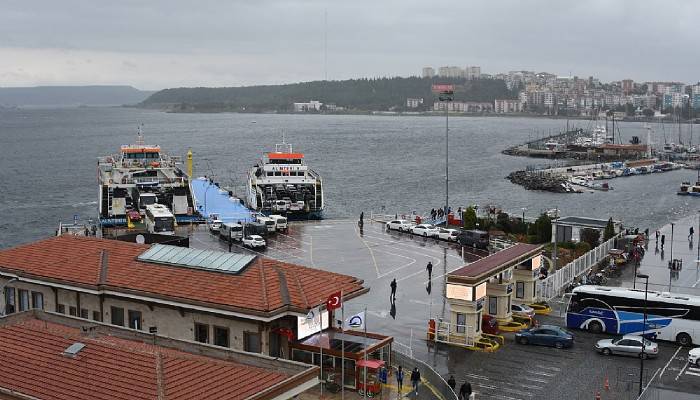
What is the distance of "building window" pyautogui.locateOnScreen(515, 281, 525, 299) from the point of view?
32250 millimetres

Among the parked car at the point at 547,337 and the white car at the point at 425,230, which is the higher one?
the white car at the point at 425,230

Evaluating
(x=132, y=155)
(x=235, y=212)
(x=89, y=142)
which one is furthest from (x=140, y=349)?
(x=89, y=142)

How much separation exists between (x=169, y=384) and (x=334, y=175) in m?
98.6

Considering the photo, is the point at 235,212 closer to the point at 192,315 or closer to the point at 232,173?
the point at 192,315

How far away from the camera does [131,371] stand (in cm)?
1541

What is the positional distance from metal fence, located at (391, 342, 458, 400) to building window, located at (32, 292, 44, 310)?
1087 centimetres

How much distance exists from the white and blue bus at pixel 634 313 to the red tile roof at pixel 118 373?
1654 centimetres

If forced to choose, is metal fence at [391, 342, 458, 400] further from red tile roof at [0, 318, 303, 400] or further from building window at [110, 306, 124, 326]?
building window at [110, 306, 124, 326]

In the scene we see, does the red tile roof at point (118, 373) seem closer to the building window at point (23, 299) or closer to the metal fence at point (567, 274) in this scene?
the building window at point (23, 299)

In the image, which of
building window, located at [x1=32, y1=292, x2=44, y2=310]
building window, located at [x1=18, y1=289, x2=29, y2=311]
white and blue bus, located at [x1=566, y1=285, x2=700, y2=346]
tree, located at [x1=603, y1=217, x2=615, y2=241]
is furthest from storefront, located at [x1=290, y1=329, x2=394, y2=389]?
tree, located at [x1=603, y1=217, x2=615, y2=241]

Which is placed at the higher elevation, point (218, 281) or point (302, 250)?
point (218, 281)

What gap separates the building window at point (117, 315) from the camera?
23.2 metres

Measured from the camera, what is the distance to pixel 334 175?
113188mm

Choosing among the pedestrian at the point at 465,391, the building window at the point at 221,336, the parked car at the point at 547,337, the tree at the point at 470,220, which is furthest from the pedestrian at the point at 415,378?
the tree at the point at 470,220
